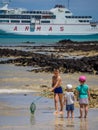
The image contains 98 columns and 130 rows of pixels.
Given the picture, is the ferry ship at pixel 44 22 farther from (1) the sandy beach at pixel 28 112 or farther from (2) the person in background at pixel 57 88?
(2) the person in background at pixel 57 88

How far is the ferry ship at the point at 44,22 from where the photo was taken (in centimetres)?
14750

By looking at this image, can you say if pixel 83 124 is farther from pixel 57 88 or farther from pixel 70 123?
pixel 57 88

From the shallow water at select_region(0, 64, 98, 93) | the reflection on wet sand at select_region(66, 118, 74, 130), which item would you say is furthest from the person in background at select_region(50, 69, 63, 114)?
the shallow water at select_region(0, 64, 98, 93)

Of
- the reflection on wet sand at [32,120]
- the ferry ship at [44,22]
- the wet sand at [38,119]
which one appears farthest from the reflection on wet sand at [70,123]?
the ferry ship at [44,22]

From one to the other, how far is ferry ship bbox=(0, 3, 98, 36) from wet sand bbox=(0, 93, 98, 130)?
420 feet

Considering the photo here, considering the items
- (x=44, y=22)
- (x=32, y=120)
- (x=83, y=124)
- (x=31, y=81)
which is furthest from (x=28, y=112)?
(x=44, y=22)

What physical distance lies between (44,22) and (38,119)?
5274 inches

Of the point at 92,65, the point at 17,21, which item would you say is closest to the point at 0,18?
the point at 17,21

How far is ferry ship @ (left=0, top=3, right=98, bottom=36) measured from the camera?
148 metres

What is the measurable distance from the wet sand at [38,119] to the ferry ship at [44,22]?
420ft

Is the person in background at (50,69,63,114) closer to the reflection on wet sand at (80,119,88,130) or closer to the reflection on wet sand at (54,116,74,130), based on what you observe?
the reflection on wet sand at (54,116,74,130)

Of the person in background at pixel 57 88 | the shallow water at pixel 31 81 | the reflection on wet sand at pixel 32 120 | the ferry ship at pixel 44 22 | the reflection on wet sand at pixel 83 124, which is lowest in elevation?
the reflection on wet sand at pixel 83 124

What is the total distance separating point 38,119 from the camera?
15.4 m

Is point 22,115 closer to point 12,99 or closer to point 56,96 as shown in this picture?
point 56,96
